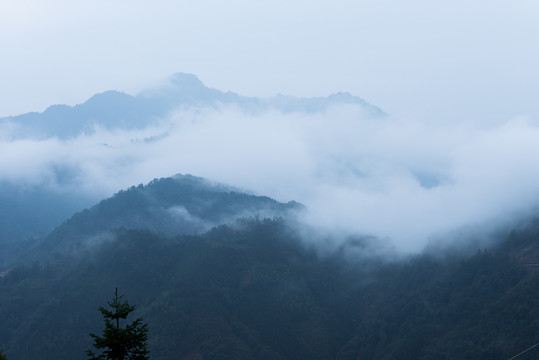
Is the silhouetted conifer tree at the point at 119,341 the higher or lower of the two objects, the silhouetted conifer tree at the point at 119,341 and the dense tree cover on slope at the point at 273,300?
the lower

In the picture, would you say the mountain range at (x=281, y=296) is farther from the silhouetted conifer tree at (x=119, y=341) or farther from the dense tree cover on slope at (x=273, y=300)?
the silhouetted conifer tree at (x=119, y=341)

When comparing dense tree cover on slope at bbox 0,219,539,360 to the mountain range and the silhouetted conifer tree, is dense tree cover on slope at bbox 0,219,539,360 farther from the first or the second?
the silhouetted conifer tree

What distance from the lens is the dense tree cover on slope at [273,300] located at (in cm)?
12669

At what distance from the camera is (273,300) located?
15525 cm

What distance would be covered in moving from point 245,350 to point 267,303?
25.5m

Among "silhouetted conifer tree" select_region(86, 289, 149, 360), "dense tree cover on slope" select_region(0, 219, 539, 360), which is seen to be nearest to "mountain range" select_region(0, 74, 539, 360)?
"dense tree cover on slope" select_region(0, 219, 539, 360)

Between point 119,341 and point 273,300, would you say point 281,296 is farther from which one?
point 119,341

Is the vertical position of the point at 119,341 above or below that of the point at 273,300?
below

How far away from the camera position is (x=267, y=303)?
154 meters

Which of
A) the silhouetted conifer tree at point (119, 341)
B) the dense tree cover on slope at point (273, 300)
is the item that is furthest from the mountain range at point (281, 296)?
the silhouetted conifer tree at point (119, 341)

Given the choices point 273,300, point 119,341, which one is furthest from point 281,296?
point 119,341

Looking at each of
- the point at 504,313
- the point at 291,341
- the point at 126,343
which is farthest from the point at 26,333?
the point at 126,343

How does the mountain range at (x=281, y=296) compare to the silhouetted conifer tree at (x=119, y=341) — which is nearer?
the silhouetted conifer tree at (x=119, y=341)

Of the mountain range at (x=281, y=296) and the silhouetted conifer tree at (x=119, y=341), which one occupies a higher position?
Result: the mountain range at (x=281, y=296)
